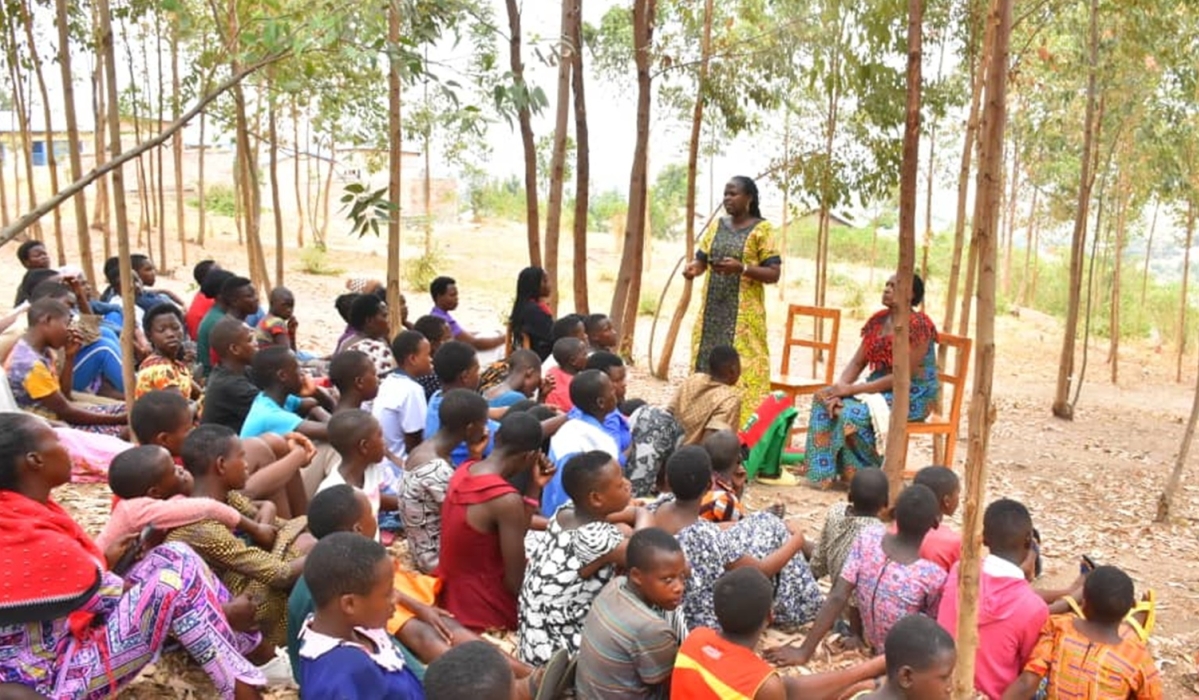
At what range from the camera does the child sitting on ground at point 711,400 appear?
603 cm

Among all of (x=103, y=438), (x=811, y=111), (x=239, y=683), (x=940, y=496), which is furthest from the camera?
(x=811, y=111)

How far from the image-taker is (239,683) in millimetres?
3311

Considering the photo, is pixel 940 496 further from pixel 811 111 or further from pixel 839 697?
pixel 811 111

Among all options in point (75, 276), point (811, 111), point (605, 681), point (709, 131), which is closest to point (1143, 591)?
point (605, 681)

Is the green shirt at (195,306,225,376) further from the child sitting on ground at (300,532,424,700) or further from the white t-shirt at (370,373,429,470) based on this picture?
the child sitting on ground at (300,532,424,700)

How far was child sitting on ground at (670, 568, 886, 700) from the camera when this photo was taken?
3125 mm

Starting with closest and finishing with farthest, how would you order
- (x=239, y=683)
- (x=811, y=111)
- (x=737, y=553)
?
(x=239, y=683) < (x=737, y=553) < (x=811, y=111)

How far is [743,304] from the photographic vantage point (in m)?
7.38

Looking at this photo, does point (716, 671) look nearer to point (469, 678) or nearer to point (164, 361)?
point (469, 678)

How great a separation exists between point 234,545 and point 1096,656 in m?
3.04

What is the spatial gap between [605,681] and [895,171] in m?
7.16

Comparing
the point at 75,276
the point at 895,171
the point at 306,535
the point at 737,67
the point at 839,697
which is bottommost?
the point at 839,697

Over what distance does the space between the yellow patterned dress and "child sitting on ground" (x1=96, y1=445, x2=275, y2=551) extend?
4.44 m

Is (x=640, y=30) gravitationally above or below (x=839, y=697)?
above
